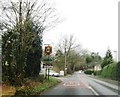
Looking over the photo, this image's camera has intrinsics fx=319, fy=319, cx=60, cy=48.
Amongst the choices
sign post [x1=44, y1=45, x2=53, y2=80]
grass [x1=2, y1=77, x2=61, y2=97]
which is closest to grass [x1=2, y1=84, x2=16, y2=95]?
Answer: grass [x1=2, y1=77, x2=61, y2=97]

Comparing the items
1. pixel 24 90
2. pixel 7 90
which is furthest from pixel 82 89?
pixel 24 90

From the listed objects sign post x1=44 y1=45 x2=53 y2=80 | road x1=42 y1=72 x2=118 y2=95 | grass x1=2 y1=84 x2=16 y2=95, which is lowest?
road x1=42 y1=72 x2=118 y2=95

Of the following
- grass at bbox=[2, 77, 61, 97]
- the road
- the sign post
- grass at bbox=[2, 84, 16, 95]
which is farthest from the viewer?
the sign post

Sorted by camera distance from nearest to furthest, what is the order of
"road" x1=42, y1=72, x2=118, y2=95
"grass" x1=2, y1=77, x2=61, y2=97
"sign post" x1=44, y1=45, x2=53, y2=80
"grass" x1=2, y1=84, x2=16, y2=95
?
"grass" x1=2, y1=77, x2=61, y2=97 < "grass" x1=2, y1=84, x2=16, y2=95 < "road" x1=42, y1=72, x2=118, y2=95 < "sign post" x1=44, y1=45, x2=53, y2=80

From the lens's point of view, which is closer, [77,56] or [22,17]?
[22,17]

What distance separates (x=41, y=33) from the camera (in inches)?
1176

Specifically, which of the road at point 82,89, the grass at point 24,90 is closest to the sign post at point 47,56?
the road at point 82,89

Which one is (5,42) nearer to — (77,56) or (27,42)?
(27,42)

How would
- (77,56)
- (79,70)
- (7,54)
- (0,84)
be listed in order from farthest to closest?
(79,70)
(77,56)
(7,54)
(0,84)

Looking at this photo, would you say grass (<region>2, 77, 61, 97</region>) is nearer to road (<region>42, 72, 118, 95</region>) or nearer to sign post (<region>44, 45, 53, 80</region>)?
road (<region>42, 72, 118, 95</region>)

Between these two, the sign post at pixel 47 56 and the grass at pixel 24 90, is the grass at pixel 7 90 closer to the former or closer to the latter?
the grass at pixel 24 90

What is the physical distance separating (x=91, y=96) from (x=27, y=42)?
7685mm

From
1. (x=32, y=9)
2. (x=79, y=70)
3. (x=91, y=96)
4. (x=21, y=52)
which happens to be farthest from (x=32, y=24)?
(x=79, y=70)

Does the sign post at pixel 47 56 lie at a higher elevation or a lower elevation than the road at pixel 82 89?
higher
